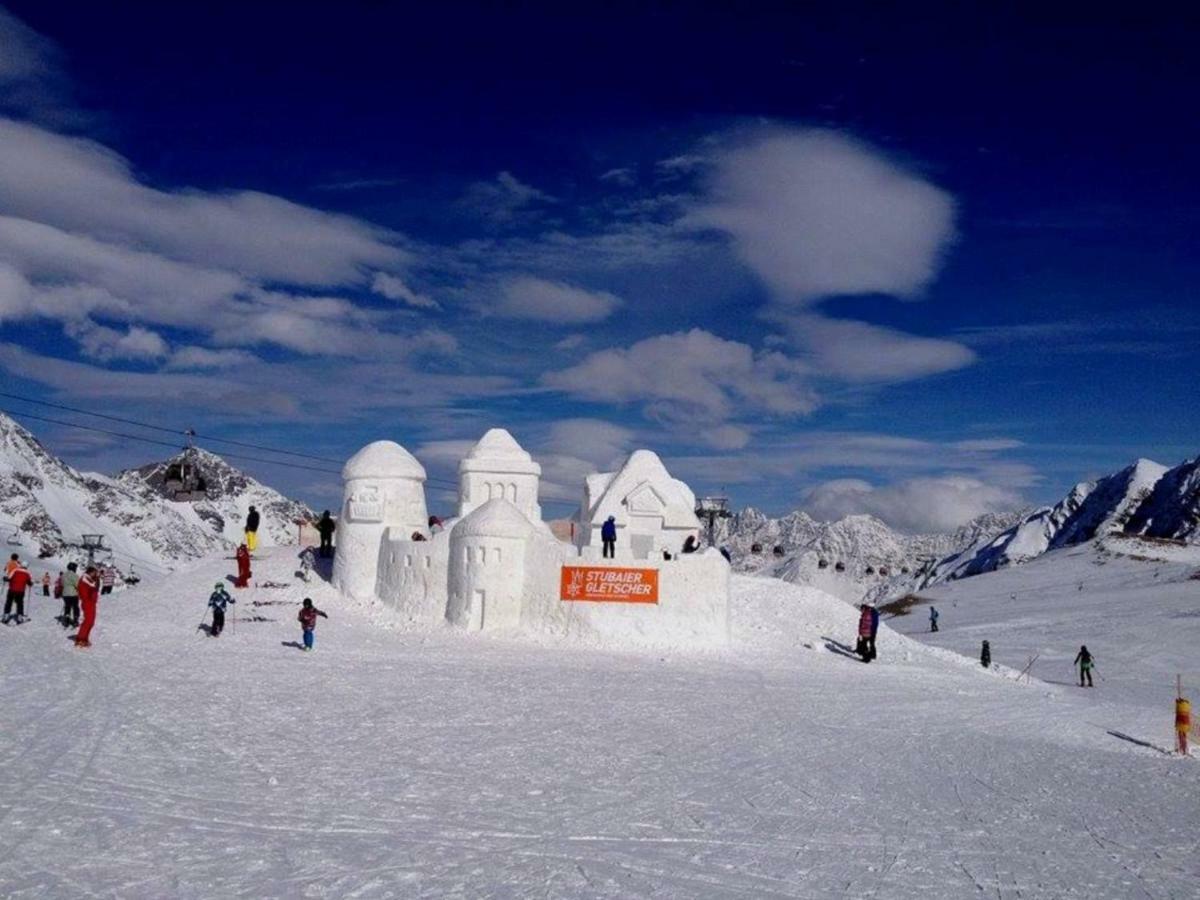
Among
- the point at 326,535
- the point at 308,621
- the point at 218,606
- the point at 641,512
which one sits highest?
the point at 641,512

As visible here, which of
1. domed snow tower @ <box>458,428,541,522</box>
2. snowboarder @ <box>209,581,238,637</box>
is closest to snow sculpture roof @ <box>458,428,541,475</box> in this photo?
domed snow tower @ <box>458,428,541,522</box>

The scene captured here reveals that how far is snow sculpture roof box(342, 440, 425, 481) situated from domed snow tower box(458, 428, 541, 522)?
3.35 meters

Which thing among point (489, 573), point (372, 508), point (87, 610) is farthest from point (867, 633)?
point (87, 610)

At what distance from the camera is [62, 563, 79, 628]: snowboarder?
71.8 feet

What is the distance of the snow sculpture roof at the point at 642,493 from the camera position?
38781mm

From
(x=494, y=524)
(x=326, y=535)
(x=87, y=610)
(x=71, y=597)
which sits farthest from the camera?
(x=326, y=535)

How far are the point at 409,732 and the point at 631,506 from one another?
25005mm

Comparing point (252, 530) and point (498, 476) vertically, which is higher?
point (498, 476)

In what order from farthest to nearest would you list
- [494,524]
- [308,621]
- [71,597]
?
[494,524] < [308,621] < [71,597]

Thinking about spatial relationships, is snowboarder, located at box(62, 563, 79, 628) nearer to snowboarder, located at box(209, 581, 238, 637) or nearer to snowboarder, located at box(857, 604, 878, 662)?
snowboarder, located at box(209, 581, 238, 637)

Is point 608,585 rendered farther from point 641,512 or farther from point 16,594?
point 16,594

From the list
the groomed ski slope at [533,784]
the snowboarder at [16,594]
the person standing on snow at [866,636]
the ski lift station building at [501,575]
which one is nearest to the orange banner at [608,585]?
the ski lift station building at [501,575]

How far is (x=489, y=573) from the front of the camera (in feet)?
93.7

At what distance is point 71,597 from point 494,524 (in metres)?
11.4
